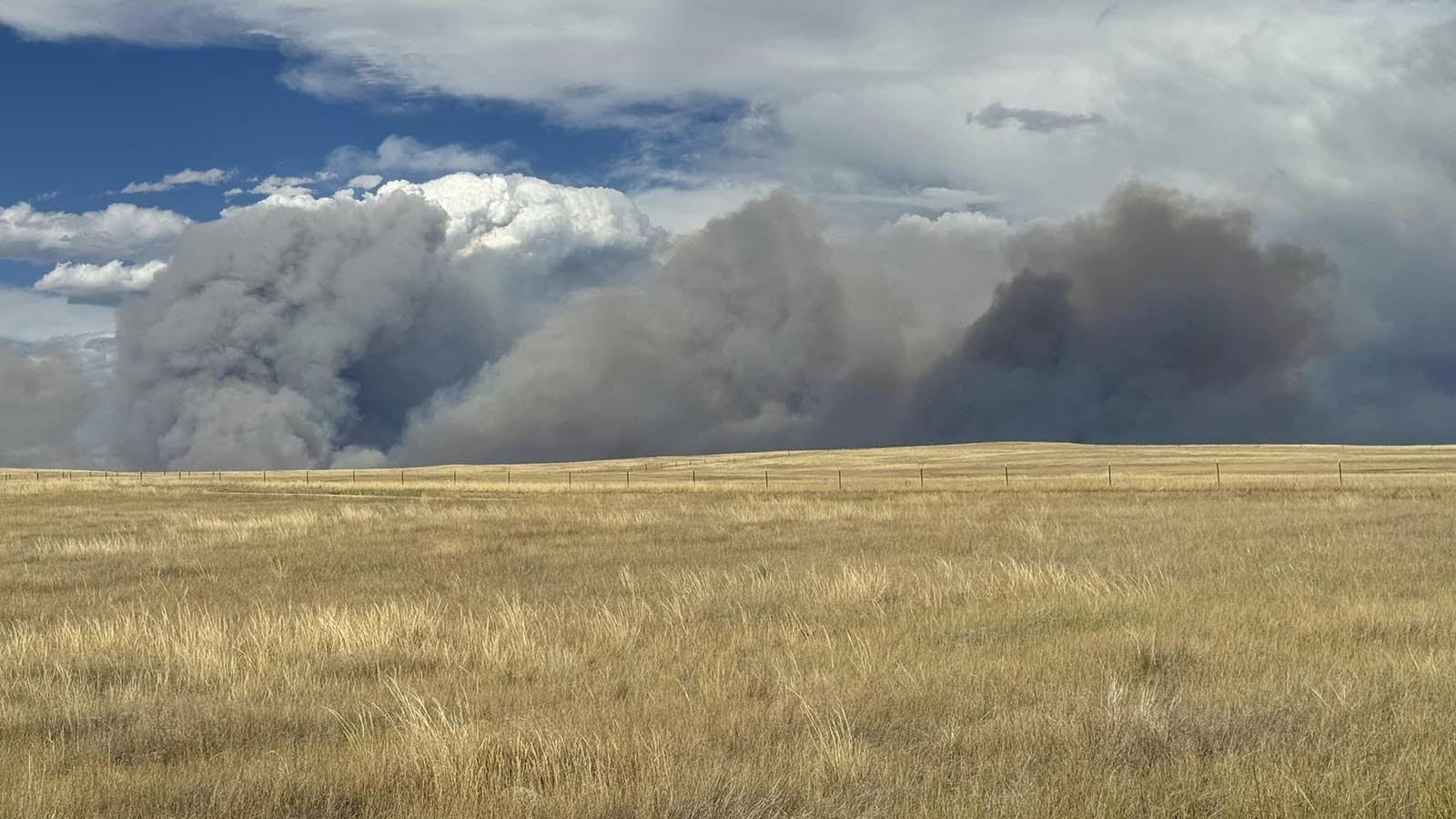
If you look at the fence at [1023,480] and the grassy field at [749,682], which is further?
the fence at [1023,480]

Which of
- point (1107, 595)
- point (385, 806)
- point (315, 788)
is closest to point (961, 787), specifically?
point (385, 806)

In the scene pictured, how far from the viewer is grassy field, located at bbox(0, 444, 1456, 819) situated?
259 inches

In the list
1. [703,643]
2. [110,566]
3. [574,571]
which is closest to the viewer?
[703,643]

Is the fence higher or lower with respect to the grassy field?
lower

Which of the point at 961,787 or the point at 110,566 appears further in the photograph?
the point at 110,566

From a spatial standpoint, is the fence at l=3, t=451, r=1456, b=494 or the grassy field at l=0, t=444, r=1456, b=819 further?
the fence at l=3, t=451, r=1456, b=494

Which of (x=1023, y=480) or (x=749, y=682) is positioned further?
(x=1023, y=480)

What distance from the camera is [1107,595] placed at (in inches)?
581

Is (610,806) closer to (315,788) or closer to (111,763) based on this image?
(315,788)

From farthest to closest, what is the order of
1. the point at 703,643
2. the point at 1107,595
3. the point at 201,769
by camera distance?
the point at 1107,595 → the point at 703,643 → the point at 201,769

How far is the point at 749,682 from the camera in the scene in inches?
385

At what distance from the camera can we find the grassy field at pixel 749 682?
6586mm

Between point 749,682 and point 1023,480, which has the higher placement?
point 749,682

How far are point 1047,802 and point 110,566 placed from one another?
21.9m
